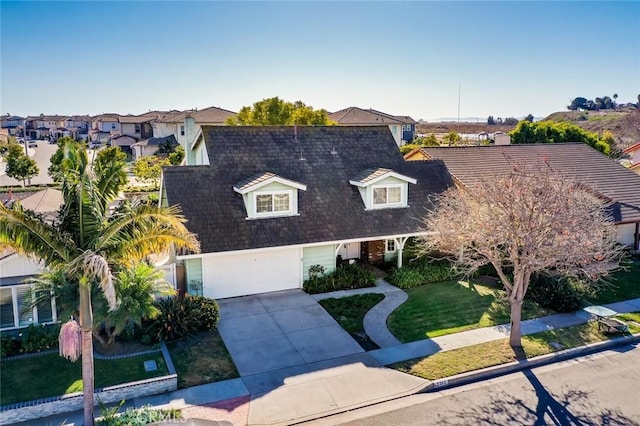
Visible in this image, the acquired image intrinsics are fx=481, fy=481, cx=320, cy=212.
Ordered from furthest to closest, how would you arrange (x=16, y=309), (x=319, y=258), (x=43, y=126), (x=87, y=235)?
(x=43, y=126) < (x=319, y=258) < (x=16, y=309) < (x=87, y=235)

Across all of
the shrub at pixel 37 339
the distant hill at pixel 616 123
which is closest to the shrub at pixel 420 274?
the shrub at pixel 37 339

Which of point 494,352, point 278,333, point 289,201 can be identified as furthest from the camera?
point 289,201

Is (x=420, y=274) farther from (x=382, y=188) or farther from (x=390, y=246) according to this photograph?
(x=382, y=188)

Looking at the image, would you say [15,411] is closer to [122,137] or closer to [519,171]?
[519,171]

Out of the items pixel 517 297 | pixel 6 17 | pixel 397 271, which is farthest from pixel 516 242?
pixel 6 17

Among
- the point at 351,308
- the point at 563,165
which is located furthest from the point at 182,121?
the point at 351,308

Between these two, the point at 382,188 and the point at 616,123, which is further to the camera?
the point at 616,123

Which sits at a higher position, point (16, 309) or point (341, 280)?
point (16, 309)
